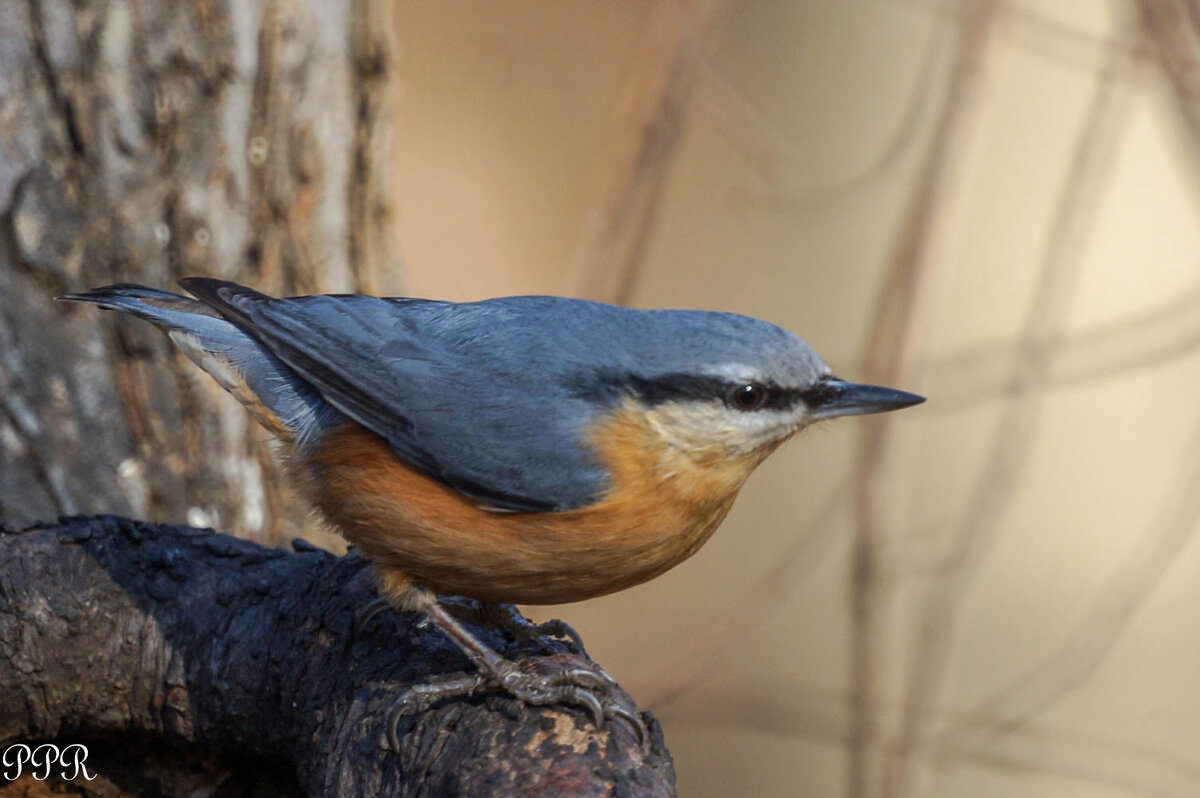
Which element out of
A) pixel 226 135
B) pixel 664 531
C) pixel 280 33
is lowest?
pixel 664 531

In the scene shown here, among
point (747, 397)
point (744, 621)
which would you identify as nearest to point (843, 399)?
point (747, 397)

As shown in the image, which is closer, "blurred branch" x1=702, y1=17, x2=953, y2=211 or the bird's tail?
the bird's tail

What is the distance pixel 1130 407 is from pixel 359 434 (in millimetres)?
3183

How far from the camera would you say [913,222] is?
272 cm

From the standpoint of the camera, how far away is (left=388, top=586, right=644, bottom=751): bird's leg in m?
1.95

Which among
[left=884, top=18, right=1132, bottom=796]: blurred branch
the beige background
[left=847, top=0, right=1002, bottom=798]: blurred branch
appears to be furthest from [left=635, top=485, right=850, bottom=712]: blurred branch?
[left=884, top=18, right=1132, bottom=796]: blurred branch

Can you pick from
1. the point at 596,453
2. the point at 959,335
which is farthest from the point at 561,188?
the point at 596,453

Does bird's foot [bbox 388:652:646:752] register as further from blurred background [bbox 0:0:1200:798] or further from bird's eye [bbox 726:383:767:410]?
blurred background [bbox 0:0:1200:798]

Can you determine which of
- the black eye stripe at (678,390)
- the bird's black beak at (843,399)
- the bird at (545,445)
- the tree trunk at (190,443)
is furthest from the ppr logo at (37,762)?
the bird's black beak at (843,399)

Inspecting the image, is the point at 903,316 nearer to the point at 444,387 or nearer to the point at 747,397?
the point at 747,397

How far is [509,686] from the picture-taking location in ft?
6.75

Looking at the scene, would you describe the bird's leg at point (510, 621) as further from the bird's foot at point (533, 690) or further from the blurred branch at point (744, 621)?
the blurred branch at point (744, 621)

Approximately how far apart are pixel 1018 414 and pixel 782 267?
9.74 ft

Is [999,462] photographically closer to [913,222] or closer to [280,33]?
[913,222]
